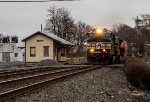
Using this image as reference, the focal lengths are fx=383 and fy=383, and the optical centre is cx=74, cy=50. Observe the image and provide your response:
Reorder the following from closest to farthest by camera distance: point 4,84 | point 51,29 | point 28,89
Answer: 1. point 28,89
2. point 4,84
3. point 51,29

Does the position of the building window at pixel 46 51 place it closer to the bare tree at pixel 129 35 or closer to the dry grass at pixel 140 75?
the dry grass at pixel 140 75

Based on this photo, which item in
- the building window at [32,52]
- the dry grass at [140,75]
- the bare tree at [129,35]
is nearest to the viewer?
the dry grass at [140,75]

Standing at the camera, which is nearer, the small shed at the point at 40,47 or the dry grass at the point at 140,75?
the dry grass at the point at 140,75

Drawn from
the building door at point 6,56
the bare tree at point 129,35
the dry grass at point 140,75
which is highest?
the bare tree at point 129,35

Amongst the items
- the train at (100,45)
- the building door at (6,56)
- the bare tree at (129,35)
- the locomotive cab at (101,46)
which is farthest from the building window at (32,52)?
the bare tree at (129,35)

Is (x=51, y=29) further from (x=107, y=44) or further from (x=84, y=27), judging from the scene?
(x=107, y=44)

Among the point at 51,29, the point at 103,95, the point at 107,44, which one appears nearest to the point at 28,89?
the point at 103,95

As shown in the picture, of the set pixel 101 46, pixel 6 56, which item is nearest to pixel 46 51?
pixel 101 46

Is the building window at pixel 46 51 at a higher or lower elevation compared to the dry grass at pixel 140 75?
higher

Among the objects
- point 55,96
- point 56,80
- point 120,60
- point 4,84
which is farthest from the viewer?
point 120,60

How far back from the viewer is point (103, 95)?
42.7ft

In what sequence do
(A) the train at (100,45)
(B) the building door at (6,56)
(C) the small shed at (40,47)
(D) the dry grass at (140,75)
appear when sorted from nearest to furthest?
(D) the dry grass at (140,75)
(A) the train at (100,45)
(C) the small shed at (40,47)
(B) the building door at (6,56)

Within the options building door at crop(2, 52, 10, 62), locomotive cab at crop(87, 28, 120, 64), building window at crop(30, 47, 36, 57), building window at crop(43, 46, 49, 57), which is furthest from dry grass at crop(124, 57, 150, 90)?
building door at crop(2, 52, 10, 62)

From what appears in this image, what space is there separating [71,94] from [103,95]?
1137 millimetres
